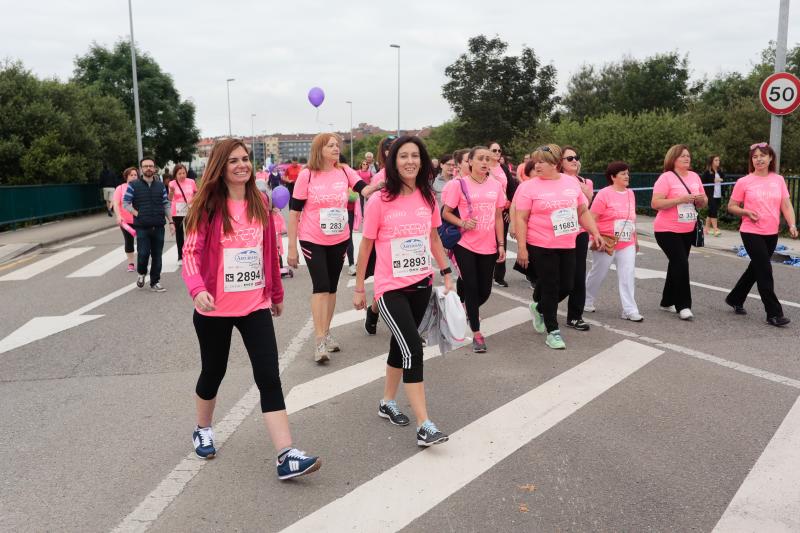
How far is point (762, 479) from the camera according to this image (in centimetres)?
379

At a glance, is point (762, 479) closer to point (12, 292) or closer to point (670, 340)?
point (670, 340)

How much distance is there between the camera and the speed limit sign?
1266 cm

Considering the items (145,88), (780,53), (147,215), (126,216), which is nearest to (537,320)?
(147,215)

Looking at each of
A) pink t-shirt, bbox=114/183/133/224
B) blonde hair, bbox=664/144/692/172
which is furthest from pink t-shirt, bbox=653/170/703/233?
pink t-shirt, bbox=114/183/133/224

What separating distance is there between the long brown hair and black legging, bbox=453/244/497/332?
9.46ft

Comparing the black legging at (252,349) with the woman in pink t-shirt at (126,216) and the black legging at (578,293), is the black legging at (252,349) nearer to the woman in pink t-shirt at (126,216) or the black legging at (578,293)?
the black legging at (578,293)

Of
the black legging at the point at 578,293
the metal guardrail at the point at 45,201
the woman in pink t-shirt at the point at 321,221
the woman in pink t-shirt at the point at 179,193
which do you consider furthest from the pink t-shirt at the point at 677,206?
the metal guardrail at the point at 45,201

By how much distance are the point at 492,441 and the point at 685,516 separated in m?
1.26

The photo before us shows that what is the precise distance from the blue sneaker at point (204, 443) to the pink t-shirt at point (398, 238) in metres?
1.32

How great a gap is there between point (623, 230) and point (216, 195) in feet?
16.8

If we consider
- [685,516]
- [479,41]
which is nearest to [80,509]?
[685,516]

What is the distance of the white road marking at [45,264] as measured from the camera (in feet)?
41.2

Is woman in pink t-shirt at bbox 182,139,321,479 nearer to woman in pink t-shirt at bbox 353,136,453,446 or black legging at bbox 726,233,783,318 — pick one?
woman in pink t-shirt at bbox 353,136,453,446

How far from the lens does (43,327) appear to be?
819cm
